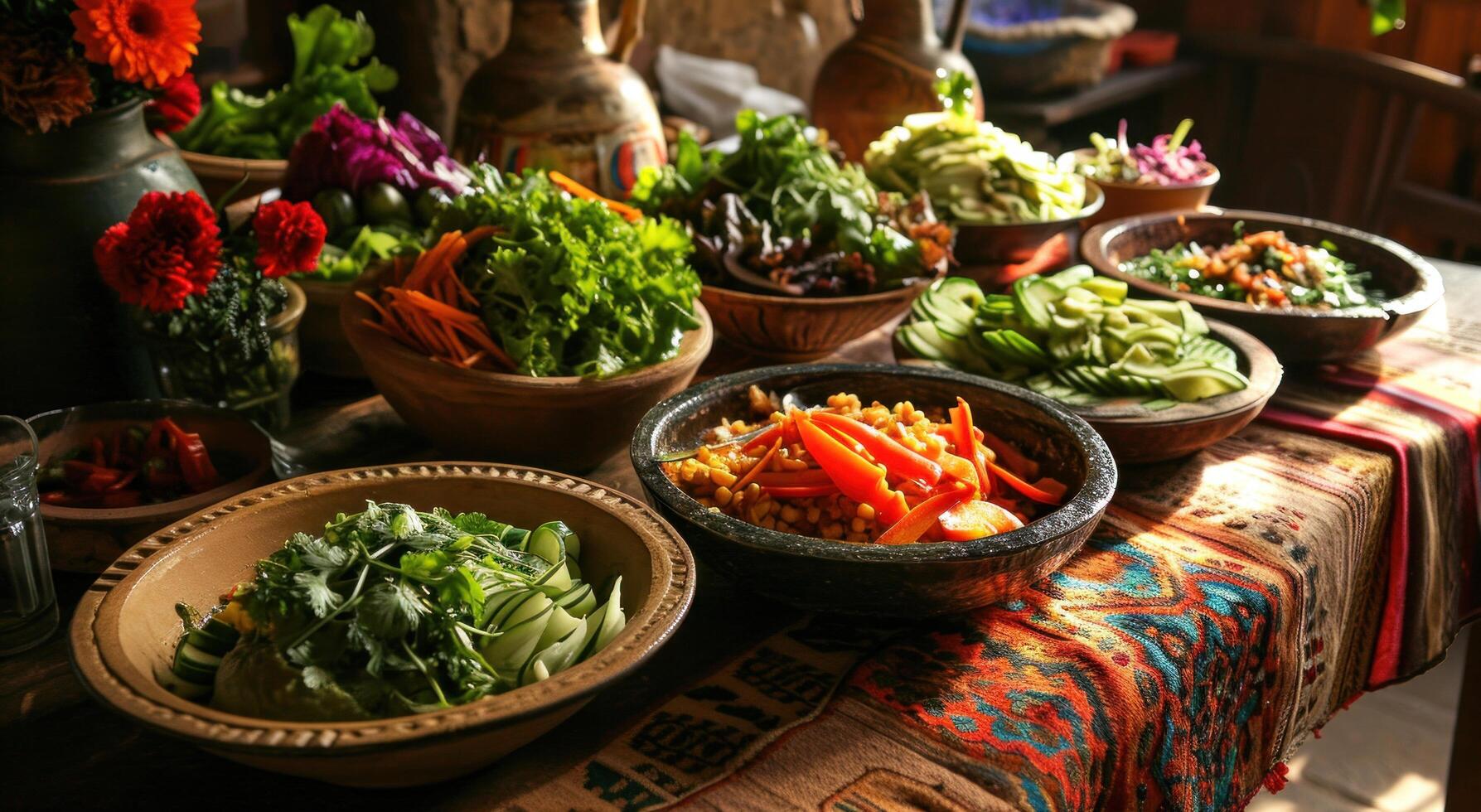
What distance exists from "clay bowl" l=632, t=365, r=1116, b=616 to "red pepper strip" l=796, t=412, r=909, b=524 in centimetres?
11

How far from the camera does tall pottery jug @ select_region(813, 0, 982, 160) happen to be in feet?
10.0

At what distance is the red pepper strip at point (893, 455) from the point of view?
1.40 metres

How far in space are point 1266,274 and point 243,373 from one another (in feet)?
6.29

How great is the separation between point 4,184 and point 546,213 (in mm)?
752

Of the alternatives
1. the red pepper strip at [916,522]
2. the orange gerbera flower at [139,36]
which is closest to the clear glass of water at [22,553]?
the orange gerbera flower at [139,36]

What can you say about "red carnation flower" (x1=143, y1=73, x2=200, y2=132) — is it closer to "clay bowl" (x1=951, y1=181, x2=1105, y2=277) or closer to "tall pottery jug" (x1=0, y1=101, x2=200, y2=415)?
"tall pottery jug" (x1=0, y1=101, x2=200, y2=415)

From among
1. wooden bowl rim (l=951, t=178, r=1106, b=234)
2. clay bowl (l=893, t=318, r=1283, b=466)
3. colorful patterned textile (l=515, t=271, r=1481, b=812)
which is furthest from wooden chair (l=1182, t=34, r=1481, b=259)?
clay bowl (l=893, t=318, r=1283, b=466)

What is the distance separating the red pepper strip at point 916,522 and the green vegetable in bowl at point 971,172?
127 cm

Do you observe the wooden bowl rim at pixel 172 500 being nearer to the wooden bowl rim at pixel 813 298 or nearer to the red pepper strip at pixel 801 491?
the red pepper strip at pixel 801 491

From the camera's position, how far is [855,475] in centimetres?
138

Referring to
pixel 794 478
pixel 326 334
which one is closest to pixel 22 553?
pixel 326 334

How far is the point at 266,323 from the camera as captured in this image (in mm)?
1720

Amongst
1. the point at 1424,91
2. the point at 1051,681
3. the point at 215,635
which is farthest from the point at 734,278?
the point at 1424,91

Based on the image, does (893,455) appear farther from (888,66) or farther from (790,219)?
(888,66)
